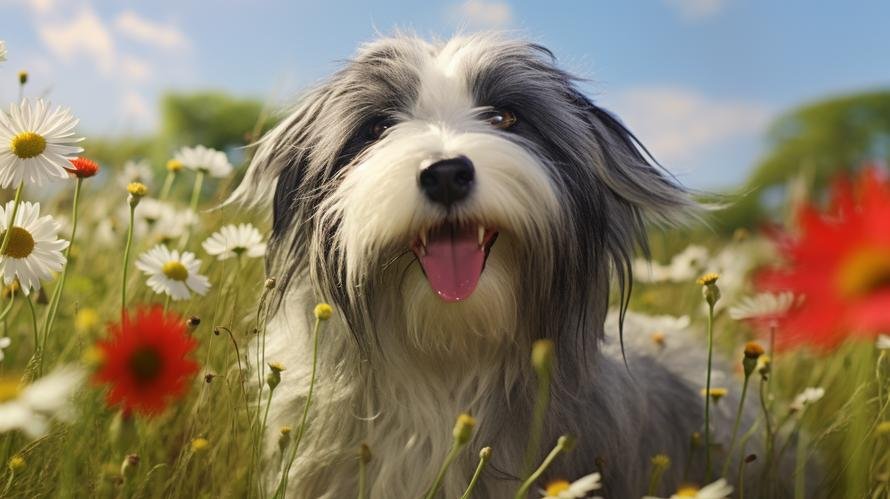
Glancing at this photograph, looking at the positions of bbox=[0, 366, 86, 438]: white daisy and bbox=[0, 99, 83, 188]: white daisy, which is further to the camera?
bbox=[0, 99, 83, 188]: white daisy

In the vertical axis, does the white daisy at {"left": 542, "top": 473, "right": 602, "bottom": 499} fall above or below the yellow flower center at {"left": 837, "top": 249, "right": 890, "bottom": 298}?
below

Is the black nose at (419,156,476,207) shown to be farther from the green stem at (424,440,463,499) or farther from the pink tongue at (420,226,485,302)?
the green stem at (424,440,463,499)

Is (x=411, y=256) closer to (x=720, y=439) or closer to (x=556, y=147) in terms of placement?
(x=556, y=147)

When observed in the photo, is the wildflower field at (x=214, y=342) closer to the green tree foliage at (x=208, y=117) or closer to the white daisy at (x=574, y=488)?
the white daisy at (x=574, y=488)

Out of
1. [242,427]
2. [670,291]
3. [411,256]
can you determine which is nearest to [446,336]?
[411,256]

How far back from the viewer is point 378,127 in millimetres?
2678

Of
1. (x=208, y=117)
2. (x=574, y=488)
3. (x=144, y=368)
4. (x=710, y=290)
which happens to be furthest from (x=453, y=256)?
(x=208, y=117)

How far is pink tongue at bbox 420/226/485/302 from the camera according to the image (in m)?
2.41

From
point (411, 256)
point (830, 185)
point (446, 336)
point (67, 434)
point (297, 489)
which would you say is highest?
point (830, 185)

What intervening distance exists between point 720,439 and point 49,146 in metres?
2.45

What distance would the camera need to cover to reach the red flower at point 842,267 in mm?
907

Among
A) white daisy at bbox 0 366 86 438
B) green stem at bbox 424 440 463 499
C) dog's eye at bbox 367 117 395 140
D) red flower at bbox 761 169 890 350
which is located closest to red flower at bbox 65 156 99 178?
dog's eye at bbox 367 117 395 140

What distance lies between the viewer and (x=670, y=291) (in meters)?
5.90

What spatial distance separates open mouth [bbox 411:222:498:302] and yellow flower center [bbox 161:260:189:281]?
709mm
